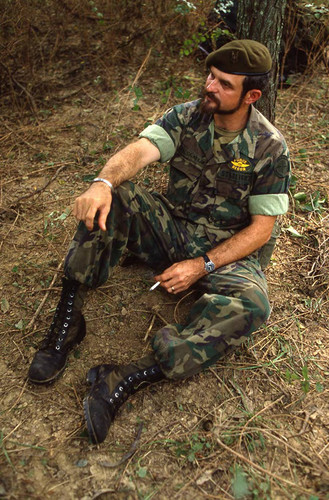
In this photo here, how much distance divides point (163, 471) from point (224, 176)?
5.51 feet

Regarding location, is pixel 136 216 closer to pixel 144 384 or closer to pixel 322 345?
pixel 144 384

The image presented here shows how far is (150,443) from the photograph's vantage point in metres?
2.09

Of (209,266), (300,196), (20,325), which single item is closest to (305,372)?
(209,266)

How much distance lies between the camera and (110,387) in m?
2.17

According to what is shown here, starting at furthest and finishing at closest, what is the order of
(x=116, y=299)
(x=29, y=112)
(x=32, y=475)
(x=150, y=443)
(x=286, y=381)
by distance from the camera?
(x=29, y=112)
(x=116, y=299)
(x=286, y=381)
(x=150, y=443)
(x=32, y=475)

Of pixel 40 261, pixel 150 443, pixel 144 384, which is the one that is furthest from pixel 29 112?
pixel 150 443

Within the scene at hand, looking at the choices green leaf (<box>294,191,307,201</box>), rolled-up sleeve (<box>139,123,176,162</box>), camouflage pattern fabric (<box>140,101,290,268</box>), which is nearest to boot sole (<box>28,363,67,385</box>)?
camouflage pattern fabric (<box>140,101,290,268</box>)

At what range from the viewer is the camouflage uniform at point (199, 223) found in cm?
226

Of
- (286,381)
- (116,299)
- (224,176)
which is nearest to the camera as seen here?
(286,381)

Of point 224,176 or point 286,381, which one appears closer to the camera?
point 286,381

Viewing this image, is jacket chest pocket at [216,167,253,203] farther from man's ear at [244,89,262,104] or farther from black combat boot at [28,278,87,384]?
black combat boot at [28,278,87,384]

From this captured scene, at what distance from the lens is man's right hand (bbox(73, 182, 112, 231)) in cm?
215

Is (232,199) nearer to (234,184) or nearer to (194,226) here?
(234,184)

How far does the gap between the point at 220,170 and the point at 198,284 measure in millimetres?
730
